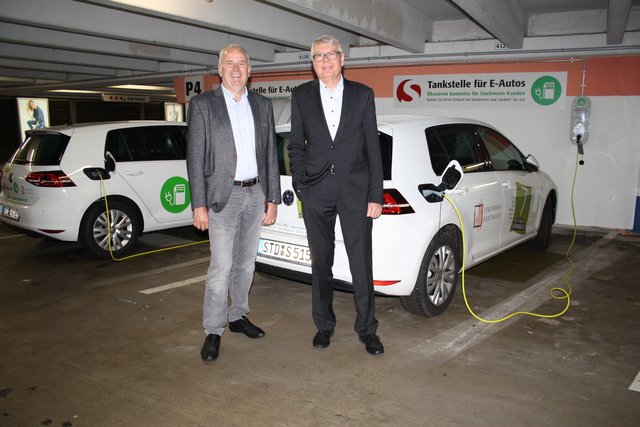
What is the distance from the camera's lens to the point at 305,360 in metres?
3.60

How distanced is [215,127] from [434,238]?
190 centimetres

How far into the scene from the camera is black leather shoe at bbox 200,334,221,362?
357cm

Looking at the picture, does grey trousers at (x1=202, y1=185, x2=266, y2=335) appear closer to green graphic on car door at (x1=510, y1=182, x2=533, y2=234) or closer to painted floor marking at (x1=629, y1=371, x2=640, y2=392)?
painted floor marking at (x1=629, y1=371, x2=640, y2=392)

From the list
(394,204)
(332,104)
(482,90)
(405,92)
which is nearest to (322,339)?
(394,204)

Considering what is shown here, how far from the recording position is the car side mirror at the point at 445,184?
4.06m

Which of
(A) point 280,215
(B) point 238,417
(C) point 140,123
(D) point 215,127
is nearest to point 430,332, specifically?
(A) point 280,215

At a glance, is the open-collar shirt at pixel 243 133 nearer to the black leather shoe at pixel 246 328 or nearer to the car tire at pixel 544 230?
the black leather shoe at pixel 246 328

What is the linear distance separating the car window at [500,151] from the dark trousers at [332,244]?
223cm

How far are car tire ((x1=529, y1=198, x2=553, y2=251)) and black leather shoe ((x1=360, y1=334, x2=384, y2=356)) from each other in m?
3.61

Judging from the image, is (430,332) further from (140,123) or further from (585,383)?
(140,123)

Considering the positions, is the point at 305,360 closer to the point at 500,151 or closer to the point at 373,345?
the point at 373,345

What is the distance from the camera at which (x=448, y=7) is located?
26.1ft

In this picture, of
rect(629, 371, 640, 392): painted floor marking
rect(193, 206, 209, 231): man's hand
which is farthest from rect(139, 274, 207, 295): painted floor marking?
rect(629, 371, 640, 392): painted floor marking

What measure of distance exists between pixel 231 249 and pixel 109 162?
3.40 meters
